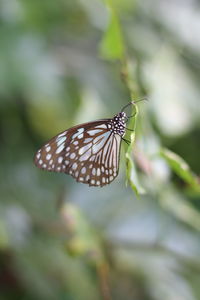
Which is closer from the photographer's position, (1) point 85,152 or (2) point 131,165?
(2) point 131,165

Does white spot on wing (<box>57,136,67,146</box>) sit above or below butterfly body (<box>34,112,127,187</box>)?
above

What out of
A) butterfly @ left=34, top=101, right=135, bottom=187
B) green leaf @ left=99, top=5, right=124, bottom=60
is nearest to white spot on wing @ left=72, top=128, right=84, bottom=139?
butterfly @ left=34, top=101, right=135, bottom=187

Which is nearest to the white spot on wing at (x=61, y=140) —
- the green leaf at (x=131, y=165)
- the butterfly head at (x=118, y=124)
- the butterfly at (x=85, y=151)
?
the butterfly at (x=85, y=151)

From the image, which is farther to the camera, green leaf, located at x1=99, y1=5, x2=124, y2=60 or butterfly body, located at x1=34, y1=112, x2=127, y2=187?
green leaf, located at x1=99, y1=5, x2=124, y2=60

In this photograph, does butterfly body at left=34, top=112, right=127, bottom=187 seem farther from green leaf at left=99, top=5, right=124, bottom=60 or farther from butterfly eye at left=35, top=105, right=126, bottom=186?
green leaf at left=99, top=5, right=124, bottom=60

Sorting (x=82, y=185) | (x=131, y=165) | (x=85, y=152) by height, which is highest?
(x=82, y=185)

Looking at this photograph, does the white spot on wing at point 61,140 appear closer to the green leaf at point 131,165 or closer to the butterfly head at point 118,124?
the butterfly head at point 118,124

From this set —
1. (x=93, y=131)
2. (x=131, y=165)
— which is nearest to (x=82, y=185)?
(x=93, y=131)

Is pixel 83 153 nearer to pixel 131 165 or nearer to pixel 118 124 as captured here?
pixel 118 124
